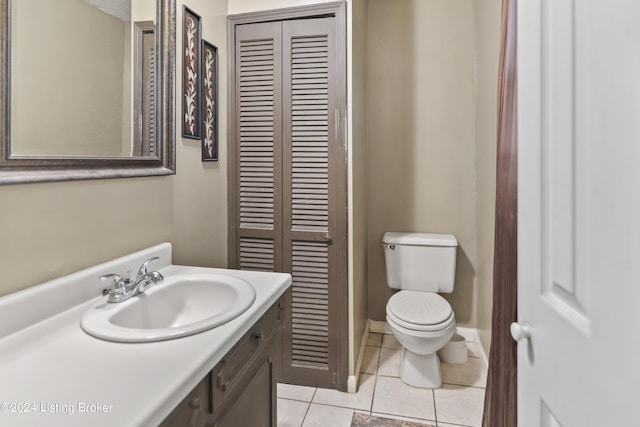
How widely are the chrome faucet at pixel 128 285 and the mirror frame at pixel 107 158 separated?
333mm

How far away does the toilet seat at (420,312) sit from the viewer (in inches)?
76.5

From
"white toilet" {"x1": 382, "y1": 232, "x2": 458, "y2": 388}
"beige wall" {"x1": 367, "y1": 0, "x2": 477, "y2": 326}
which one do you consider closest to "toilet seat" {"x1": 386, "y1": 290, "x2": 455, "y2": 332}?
"white toilet" {"x1": 382, "y1": 232, "x2": 458, "y2": 388}

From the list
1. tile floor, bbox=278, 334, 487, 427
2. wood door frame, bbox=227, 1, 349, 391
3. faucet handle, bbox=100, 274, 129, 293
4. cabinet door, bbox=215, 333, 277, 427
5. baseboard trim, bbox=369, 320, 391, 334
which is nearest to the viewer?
cabinet door, bbox=215, 333, 277, 427

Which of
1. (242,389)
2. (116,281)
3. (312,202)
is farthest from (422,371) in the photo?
(116,281)

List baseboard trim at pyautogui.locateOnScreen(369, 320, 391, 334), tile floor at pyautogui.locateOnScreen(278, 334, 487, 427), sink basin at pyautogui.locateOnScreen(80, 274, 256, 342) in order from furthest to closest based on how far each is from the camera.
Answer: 1. baseboard trim at pyautogui.locateOnScreen(369, 320, 391, 334)
2. tile floor at pyautogui.locateOnScreen(278, 334, 487, 427)
3. sink basin at pyautogui.locateOnScreen(80, 274, 256, 342)

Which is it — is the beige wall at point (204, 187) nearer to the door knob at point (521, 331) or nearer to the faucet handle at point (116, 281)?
the faucet handle at point (116, 281)

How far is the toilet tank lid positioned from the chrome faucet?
1.66m

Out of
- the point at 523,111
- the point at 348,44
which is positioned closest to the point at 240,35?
the point at 348,44

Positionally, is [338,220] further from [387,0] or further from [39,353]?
[387,0]

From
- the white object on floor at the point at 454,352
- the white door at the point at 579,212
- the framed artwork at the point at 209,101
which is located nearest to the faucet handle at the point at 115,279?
the framed artwork at the point at 209,101

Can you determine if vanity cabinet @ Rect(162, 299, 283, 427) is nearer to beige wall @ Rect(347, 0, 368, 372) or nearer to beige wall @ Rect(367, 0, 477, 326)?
beige wall @ Rect(347, 0, 368, 372)

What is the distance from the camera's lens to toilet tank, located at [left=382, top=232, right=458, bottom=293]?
2.38 metres

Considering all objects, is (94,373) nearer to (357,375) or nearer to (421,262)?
(357,375)

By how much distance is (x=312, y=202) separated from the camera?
205 centimetres
